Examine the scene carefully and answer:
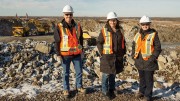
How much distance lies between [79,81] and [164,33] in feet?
116

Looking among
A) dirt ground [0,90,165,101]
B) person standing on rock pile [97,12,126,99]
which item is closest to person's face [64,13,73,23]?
person standing on rock pile [97,12,126,99]

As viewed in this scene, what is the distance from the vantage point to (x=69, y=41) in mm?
6543

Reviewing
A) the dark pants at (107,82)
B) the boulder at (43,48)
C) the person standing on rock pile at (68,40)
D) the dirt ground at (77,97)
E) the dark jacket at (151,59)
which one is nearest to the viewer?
the dark jacket at (151,59)

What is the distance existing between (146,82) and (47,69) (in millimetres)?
4235

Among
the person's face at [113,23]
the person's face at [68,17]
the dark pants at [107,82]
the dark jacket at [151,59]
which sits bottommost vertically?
the dark pants at [107,82]

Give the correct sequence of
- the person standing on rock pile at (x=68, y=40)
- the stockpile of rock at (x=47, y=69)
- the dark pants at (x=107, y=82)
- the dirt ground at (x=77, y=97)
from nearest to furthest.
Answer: the person standing on rock pile at (x=68, y=40) → the dark pants at (x=107, y=82) → the dirt ground at (x=77, y=97) → the stockpile of rock at (x=47, y=69)

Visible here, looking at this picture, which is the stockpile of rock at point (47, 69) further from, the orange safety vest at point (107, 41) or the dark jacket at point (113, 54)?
the orange safety vest at point (107, 41)

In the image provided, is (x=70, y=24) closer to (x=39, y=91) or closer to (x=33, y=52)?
(x=39, y=91)

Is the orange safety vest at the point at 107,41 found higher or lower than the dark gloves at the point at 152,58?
higher

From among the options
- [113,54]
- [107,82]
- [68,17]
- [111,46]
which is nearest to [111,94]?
[107,82]

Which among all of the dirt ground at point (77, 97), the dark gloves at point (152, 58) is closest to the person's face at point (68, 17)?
the dirt ground at point (77, 97)

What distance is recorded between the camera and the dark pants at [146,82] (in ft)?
21.5

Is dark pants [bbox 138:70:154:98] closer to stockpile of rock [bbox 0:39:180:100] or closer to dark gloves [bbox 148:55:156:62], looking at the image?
dark gloves [bbox 148:55:156:62]

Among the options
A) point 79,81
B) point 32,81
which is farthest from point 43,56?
point 79,81
